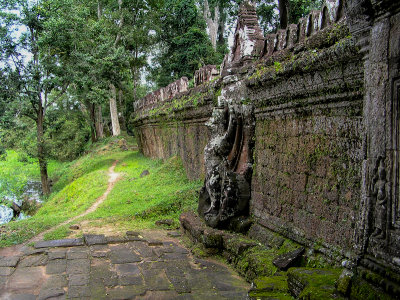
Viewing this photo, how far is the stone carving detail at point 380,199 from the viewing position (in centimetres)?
257

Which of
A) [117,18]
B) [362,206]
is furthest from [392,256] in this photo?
[117,18]

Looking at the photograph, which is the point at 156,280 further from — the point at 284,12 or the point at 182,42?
the point at 182,42

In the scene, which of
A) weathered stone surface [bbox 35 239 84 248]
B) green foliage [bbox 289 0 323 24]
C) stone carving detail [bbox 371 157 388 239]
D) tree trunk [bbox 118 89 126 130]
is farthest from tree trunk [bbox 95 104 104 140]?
stone carving detail [bbox 371 157 388 239]

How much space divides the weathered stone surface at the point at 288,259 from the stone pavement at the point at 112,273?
0.47 metres

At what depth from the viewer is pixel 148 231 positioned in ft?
22.3

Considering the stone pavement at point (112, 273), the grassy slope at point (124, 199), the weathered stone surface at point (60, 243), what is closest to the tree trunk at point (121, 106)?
the grassy slope at point (124, 199)

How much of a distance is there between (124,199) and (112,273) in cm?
519

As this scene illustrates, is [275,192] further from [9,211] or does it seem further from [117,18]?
[117,18]

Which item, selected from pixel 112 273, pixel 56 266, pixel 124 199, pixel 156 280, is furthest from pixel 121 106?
pixel 156 280

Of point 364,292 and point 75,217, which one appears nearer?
point 364,292

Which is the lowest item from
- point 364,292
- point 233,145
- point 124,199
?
point 124,199

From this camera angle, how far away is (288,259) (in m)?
4.12

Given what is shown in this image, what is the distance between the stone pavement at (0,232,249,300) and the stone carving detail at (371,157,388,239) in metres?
1.87

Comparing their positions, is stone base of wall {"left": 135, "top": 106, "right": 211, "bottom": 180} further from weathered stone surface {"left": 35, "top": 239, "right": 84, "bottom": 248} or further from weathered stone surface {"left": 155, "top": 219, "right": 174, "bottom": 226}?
weathered stone surface {"left": 35, "top": 239, "right": 84, "bottom": 248}
